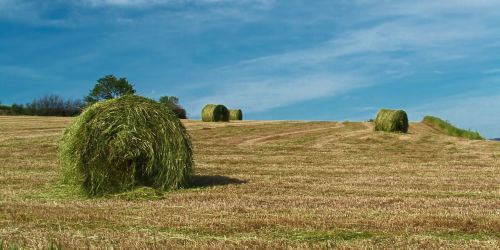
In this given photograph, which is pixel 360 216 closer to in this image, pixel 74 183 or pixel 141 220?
pixel 141 220

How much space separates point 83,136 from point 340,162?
9.63m

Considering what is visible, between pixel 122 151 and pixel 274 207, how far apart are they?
4.20 metres

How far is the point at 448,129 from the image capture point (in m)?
43.7

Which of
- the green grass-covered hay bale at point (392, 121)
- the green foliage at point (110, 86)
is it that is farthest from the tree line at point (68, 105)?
the green grass-covered hay bale at point (392, 121)

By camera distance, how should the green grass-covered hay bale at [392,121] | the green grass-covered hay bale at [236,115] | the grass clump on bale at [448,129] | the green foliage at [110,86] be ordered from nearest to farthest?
the green grass-covered hay bale at [392,121] < the grass clump on bale at [448,129] < the green grass-covered hay bale at [236,115] < the green foliage at [110,86]

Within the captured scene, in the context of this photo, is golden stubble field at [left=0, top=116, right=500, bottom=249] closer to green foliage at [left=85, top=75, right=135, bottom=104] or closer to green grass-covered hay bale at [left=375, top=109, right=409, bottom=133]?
green grass-covered hay bale at [left=375, top=109, right=409, bottom=133]

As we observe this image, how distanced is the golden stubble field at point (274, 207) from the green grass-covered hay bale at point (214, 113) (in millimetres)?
19952

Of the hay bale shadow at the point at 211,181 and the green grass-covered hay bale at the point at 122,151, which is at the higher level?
the green grass-covered hay bale at the point at 122,151

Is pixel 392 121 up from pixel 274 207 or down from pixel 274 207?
up

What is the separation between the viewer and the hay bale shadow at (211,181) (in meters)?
13.5

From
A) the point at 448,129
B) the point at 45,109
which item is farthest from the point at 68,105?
the point at 448,129

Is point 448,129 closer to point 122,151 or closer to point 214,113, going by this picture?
point 214,113

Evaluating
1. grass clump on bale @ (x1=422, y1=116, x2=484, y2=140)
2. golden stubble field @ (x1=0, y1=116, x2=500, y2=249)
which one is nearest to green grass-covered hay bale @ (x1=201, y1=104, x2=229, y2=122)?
grass clump on bale @ (x1=422, y1=116, x2=484, y2=140)

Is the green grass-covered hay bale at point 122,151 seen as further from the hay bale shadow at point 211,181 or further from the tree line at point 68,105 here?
the tree line at point 68,105
